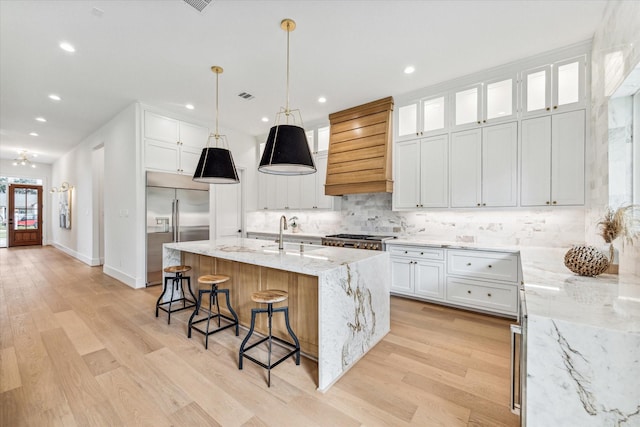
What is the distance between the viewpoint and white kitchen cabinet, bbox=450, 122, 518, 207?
11.1ft

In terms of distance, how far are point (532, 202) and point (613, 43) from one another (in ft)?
5.22

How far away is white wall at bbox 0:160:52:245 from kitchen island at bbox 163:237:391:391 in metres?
10.4

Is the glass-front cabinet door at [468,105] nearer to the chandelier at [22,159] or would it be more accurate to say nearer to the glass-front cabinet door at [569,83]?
the glass-front cabinet door at [569,83]

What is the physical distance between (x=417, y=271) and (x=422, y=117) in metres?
2.23

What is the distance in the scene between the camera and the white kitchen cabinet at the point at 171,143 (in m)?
4.61

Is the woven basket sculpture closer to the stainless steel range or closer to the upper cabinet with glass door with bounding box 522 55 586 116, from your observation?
the upper cabinet with glass door with bounding box 522 55 586 116

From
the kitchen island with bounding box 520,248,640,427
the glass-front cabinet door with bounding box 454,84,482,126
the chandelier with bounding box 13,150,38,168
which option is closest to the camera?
the kitchen island with bounding box 520,248,640,427

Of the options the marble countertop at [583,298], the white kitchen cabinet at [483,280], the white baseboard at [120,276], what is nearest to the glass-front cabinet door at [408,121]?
the white kitchen cabinet at [483,280]

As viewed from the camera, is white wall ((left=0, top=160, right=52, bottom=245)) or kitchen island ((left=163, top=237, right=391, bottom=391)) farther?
white wall ((left=0, top=160, right=52, bottom=245))

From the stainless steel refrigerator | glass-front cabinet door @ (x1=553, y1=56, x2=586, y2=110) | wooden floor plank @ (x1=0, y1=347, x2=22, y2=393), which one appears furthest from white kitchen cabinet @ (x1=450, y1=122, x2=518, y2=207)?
wooden floor plank @ (x1=0, y1=347, x2=22, y2=393)

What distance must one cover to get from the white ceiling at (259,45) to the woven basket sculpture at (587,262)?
2.14 meters

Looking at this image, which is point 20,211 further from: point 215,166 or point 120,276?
point 215,166

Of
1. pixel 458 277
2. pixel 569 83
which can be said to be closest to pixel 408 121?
pixel 569 83

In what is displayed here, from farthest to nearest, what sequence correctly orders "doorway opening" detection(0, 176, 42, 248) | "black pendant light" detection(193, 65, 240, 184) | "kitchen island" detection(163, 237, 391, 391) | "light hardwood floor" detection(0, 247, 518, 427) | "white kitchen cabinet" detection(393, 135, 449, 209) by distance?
1. "doorway opening" detection(0, 176, 42, 248)
2. "white kitchen cabinet" detection(393, 135, 449, 209)
3. "black pendant light" detection(193, 65, 240, 184)
4. "kitchen island" detection(163, 237, 391, 391)
5. "light hardwood floor" detection(0, 247, 518, 427)
